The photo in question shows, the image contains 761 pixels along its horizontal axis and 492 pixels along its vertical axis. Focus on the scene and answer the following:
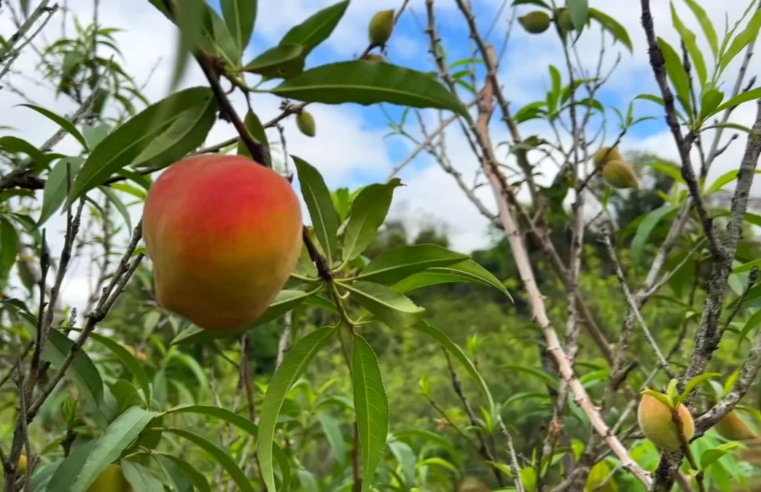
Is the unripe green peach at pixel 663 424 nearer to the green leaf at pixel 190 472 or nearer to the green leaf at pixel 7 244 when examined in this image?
the green leaf at pixel 190 472

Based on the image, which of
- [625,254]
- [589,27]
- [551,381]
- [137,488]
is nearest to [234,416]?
[137,488]

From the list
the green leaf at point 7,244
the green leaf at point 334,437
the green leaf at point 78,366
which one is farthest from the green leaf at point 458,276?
the green leaf at point 334,437

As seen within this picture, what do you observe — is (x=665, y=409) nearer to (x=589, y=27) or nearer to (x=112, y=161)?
(x=112, y=161)

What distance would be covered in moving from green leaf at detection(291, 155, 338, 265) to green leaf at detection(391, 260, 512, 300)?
83 millimetres

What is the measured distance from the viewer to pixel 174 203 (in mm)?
356

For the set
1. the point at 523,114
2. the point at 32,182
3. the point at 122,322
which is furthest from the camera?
the point at 122,322

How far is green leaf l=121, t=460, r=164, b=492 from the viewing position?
→ 57cm

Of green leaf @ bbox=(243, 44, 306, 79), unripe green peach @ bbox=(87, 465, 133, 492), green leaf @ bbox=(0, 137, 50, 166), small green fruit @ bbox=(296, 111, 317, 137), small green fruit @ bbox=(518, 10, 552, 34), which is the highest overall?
small green fruit @ bbox=(518, 10, 552, 34)

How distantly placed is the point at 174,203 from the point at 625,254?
2.44 meters

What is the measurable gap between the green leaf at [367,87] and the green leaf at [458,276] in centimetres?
18

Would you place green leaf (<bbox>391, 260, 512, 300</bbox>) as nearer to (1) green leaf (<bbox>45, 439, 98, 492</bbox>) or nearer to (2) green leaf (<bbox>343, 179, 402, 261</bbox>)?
(2) green leaf (<bbox>343, 179, 402, 261</bbox>)

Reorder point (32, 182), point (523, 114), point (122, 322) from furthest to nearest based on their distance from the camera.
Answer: point (122, 322) < point (523, 114) < point (32, 182)

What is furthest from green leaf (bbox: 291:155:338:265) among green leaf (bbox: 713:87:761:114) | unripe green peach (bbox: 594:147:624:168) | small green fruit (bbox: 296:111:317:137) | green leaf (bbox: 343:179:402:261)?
unripe green peach (bbox: 594:147:624:168)

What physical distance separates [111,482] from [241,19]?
0.42 metres
